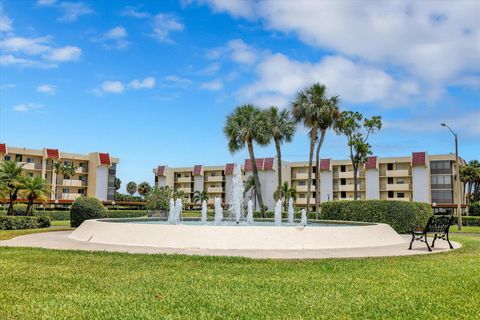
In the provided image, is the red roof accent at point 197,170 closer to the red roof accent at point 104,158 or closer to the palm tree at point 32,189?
the red roof accent at point 104,158

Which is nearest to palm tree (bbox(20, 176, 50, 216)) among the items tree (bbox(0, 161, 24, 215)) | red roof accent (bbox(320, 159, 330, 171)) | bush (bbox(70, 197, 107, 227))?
tree (bbox(0, 161, 24, 215))

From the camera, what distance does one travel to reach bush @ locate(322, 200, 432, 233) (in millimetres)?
28750

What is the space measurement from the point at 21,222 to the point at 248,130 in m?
21.3

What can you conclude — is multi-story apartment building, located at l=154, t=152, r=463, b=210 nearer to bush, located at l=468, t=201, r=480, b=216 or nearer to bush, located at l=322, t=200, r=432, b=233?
bush, located at l=468, t=201, r=480, b=216

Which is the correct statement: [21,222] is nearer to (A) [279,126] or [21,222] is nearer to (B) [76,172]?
(A) [279,126]

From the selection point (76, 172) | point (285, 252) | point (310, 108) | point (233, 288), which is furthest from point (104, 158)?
point (233, 288)

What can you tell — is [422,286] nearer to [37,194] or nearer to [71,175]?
[37,194]

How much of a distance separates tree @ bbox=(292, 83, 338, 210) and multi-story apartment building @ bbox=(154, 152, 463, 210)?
3178 centimetres

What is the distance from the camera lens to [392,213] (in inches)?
1135

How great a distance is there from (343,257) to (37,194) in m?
34.0

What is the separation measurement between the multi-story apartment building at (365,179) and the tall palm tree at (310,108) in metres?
31.7

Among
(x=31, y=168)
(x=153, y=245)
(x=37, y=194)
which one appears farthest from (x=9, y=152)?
(x=153, y=245)

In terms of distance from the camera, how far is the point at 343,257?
13.4 metres

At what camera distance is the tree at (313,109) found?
41719 millimetres
